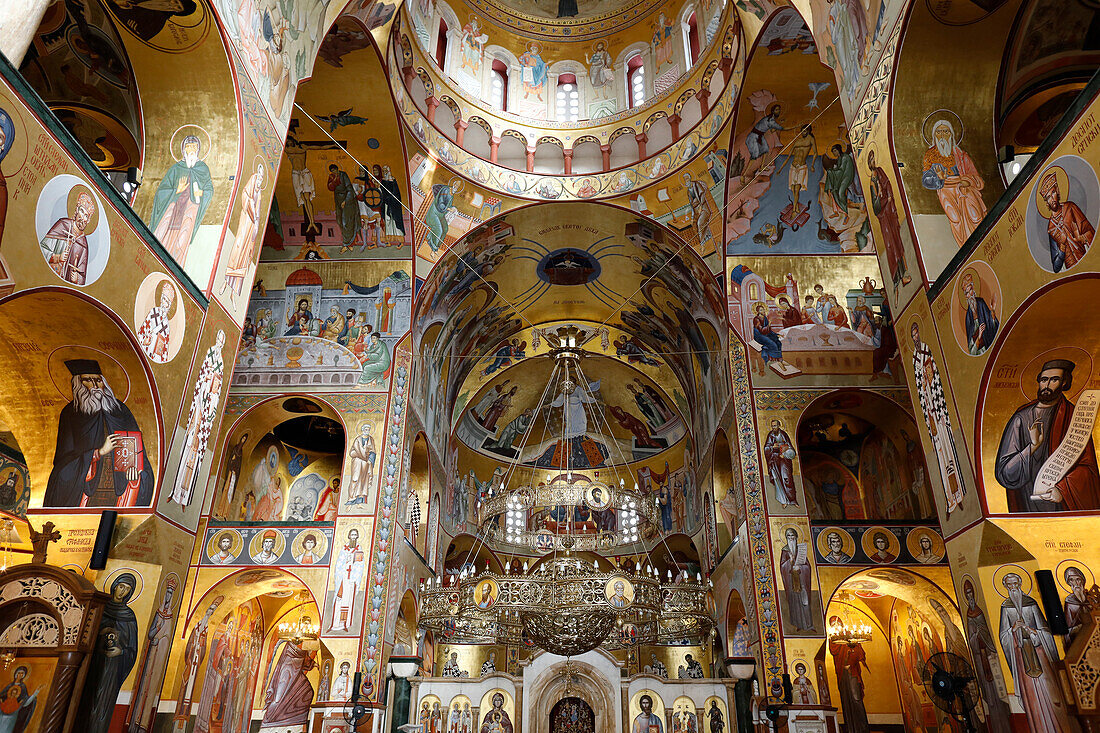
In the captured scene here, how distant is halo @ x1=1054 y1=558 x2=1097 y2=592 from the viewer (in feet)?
20.3

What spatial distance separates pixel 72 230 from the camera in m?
5.61

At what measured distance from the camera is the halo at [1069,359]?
6.34 m

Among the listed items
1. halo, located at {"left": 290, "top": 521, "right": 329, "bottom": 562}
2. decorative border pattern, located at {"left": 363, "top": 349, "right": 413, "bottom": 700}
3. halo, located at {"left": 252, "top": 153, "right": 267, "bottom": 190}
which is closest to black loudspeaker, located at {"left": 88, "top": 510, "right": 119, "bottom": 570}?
halo, located at {"left": 252, "top": 153, "right": 267, "bottom": 190}

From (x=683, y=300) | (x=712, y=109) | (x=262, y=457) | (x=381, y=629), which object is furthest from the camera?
(x=683, y=300)

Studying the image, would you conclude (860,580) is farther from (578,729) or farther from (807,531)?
(578,729)

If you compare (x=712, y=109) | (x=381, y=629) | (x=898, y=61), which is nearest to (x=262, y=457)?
(x=381, y=629)

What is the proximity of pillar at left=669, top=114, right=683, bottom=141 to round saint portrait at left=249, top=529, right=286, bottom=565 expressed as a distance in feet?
39.8

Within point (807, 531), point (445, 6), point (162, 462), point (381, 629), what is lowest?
point (381, 629)

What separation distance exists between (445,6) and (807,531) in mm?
14207

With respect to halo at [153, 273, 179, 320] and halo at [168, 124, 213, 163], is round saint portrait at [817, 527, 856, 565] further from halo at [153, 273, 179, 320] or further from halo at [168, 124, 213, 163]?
halo at [168, 124, 213, 163]

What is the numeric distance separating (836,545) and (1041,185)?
9.55 meters

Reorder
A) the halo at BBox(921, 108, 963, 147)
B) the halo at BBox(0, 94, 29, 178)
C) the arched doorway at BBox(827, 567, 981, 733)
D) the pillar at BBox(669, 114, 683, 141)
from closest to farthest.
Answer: the halo at BBox(0, 94, 29, 178)
the halo at BBox(921, 108, 963, 147)
the arched doorway at BBox(827, 567, 981, 733)
the pillar at BBox(669, 114, 683, 141)

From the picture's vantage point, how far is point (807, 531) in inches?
542

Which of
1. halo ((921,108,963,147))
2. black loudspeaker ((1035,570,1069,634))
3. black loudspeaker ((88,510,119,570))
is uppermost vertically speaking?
halo ((921,108,963,147))
